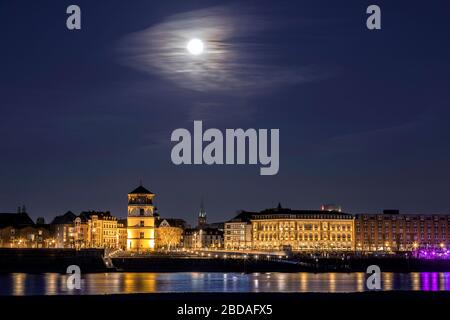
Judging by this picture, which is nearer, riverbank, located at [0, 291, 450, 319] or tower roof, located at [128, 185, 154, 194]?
riverbank, located at [0, 291, 450, 319]

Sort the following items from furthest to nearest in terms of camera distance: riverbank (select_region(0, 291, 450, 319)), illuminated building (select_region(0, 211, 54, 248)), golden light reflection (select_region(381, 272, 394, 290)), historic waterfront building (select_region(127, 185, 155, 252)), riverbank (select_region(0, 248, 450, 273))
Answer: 1. illuminated building (select_region(0, 211, 54, 248))
2. historic waterfront building (select_region(127, 185, 155, 252))
3. riverbank (select_region(0, 248, 450, 273))
4. golden light reflection (select_region(381, 272, 394, 290))
5. riverbank (select_region(0, 291, 450, 319))

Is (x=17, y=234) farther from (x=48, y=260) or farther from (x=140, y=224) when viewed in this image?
(x=48, y=260)

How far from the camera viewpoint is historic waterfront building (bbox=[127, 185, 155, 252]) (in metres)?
159

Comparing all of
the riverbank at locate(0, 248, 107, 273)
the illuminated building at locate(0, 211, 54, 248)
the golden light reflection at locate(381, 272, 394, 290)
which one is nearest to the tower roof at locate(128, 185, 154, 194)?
the riverbank at locate(0, 248, 107, 273)

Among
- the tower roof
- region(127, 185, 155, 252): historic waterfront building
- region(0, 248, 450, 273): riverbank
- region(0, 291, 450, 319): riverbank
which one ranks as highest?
the tower roof

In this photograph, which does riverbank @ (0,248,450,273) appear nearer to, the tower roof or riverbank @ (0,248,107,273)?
riverbank @ (0,248,107,273)

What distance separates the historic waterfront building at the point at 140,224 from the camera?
15888cm
